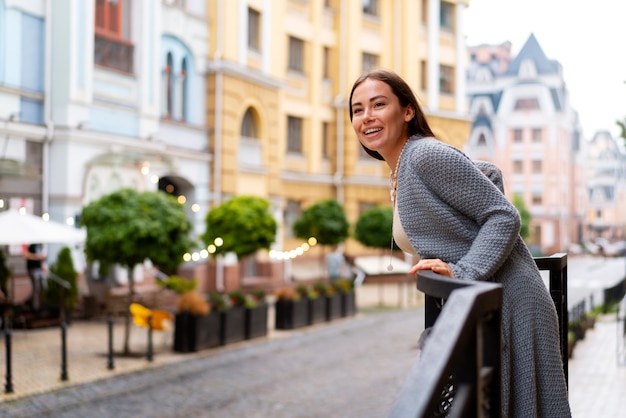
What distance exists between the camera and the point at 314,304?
18.5 m

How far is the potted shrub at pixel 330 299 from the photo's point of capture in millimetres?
19172

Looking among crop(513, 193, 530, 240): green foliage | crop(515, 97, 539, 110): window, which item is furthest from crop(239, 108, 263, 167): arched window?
crop(515, 97, 539, 110): window

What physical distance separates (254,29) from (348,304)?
9.47 m

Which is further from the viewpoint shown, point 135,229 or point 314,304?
point 314,304

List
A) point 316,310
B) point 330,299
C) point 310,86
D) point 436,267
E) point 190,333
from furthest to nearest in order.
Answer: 1. point 310,86
2. point 330,299
3. point 316,310
4. point 190,333
5. point 436,267

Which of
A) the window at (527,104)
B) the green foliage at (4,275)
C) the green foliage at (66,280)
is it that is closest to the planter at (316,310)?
the green foliage at (66,280)

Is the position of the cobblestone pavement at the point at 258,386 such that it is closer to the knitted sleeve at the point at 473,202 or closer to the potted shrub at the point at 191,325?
the potted shrub at the point at 191,325

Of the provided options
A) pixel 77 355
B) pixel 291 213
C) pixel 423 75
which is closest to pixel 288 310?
pixel 77 355

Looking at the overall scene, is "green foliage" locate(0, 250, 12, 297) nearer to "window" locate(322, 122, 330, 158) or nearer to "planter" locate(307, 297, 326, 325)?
"planter" locate(307, 297, 326, 325)

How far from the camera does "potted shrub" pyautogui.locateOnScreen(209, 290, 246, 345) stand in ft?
48.1

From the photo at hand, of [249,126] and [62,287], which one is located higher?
[249,126]

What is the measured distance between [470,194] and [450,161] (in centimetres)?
11

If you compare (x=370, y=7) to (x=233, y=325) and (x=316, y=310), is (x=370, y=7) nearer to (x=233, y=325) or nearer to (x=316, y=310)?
(x=316, y=310)

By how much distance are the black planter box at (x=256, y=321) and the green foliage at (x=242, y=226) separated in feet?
6.91
